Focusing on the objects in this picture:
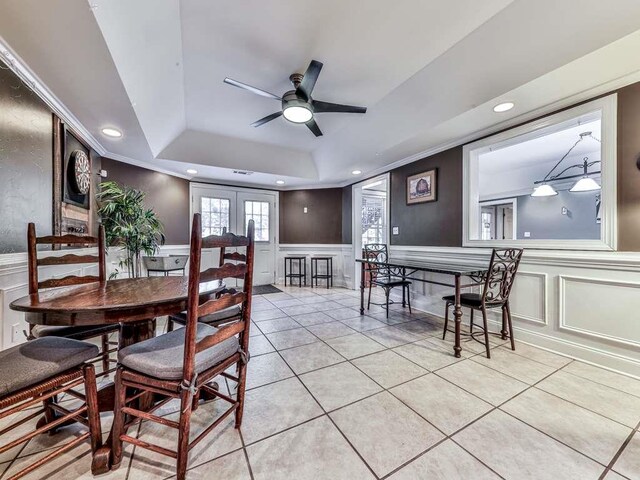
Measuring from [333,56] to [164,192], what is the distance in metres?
3.73

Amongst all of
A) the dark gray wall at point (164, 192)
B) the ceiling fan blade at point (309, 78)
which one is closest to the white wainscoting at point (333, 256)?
the dark gray wall at point (164, 192)

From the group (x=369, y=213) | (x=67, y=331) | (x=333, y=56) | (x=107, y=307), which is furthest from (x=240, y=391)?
(x=369, y=213)

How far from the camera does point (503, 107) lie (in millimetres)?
2428

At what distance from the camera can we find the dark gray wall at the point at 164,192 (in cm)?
389

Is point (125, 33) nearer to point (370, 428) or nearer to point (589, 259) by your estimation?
point (370, 428)

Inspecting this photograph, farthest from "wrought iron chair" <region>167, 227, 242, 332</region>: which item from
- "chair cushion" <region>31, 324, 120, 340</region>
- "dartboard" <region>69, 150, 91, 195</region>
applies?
"dartboard" <region>69, 150, 91, 195</region>

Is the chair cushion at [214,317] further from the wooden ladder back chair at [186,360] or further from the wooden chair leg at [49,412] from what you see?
the wooden chair leg at [49,412]

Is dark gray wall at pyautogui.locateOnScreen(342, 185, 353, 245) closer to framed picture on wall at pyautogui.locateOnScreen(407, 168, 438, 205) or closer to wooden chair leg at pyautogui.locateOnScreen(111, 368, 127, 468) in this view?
framed picture on wall at pyautogui.locateOnScreen(407, 168, 438, 205)

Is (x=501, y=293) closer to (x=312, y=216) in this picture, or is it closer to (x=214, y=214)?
(x=312, y=216)

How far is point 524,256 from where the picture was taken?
2.64m

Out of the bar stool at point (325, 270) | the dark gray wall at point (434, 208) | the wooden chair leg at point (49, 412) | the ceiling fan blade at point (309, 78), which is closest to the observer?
the wooden chair leg at point (49, 412)

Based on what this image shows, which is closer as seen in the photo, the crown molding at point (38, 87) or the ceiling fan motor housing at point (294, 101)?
the crown molding at point (38, 87)

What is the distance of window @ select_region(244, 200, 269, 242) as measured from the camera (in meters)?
5.77

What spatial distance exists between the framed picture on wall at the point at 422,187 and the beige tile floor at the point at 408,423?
205cm
